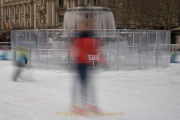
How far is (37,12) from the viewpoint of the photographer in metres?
71.6

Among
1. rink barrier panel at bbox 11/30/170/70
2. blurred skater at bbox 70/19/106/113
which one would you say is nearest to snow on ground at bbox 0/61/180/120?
blurred skater at bbox 70/19/106/113

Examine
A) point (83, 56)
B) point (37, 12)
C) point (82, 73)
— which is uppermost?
point (37, 12)

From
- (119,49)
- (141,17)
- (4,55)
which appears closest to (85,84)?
(119,49)

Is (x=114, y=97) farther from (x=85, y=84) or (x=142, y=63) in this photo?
(x=142, y=63)

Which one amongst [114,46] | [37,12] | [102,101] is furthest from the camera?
[37,12]

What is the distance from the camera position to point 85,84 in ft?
20.6

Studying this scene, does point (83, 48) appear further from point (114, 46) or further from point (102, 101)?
point (114, 46)

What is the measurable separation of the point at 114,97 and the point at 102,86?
6.74 feet

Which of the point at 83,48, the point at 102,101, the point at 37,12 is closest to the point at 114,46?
the point at 102,101

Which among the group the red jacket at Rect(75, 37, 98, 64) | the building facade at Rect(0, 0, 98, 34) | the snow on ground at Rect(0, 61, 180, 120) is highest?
the building facade at Rect(0, 0, 98, 34)

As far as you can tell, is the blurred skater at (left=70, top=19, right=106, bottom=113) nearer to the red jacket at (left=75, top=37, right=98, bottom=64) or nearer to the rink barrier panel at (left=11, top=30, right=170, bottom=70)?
the red jacket at (left=75, top=37, right=98, bottom=64)

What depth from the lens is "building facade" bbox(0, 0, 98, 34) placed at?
65.8 metres

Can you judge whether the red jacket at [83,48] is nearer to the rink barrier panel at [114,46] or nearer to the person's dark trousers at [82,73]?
the person's dark trousers at [82,73]

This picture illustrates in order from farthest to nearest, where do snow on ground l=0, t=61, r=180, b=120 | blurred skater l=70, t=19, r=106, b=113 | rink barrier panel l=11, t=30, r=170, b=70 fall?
rink barrier panel l=11, t=30, r=170, b=70
blurred skater l=70, t=19, r=106, b=113
snow on ground l=0, t=61, r=180, b=120
